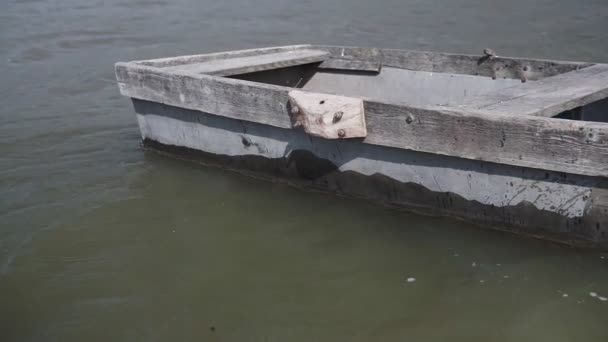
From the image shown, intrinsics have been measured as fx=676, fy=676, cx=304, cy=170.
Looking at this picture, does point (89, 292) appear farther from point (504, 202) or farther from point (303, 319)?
point (504, 202)

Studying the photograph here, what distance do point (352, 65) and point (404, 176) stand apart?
Answer: 218 centimetres

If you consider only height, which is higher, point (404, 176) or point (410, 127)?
point (410, 127)

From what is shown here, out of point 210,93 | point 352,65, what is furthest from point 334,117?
point 352,65

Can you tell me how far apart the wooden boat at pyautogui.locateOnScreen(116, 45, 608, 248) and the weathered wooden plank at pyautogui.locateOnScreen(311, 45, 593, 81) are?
0.04 feet

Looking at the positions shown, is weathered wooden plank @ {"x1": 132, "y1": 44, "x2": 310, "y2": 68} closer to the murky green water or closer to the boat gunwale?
the boat gunwale

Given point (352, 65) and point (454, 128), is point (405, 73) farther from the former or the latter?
point (454, 128)

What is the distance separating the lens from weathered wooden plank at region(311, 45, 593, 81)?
17.7 ft

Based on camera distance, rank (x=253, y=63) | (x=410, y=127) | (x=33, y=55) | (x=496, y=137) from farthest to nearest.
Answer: (x=33, y=55)
(x=253, y=63)
(x=410, y=127)
(x=496, y=137)

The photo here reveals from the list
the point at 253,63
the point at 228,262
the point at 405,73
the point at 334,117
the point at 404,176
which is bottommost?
the point at 228,262

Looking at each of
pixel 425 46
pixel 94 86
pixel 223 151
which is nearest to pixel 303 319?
pixel 223 151

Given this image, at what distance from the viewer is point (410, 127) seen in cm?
428

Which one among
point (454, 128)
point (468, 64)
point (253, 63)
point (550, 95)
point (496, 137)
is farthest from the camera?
point (253, 63)

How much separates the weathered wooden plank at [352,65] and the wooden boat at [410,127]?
0.03 feet

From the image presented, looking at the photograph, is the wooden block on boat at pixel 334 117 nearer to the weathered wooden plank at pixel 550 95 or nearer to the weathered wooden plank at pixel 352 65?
the weathered wooden plank at pixel 550 95
